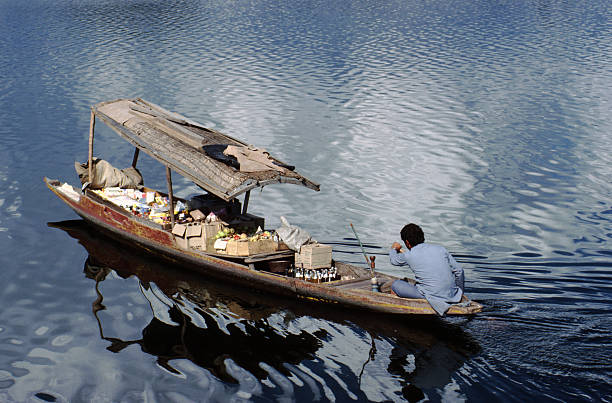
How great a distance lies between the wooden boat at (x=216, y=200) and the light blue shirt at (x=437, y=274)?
156 mm

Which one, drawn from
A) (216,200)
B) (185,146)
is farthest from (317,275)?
(185,146)

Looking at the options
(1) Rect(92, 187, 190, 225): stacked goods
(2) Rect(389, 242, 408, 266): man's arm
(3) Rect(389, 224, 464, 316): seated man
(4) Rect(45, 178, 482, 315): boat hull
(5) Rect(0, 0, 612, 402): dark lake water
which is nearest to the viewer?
(5) Rect(0, 0, 612, 402): dark lake water

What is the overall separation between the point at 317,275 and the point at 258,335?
1630 mm

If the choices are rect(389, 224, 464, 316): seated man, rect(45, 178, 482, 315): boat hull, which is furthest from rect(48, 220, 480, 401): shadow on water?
rect(389, 224, 464, 316): seated man

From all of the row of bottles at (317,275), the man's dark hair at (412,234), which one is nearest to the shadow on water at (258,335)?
the row of bottles at (317,275)

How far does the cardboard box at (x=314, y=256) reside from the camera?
10.8 meters

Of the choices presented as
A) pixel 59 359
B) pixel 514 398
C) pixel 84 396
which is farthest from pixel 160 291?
pixel 514 398

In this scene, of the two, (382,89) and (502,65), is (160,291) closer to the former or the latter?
(382,89)

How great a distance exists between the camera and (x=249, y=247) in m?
11.1

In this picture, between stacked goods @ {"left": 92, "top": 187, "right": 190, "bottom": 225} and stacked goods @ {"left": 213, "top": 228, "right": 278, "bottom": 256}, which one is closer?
stacked goods @ {"left": 213, "top": 228, "right": 278, "bottom": 256}

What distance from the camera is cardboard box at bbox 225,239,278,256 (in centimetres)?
1109

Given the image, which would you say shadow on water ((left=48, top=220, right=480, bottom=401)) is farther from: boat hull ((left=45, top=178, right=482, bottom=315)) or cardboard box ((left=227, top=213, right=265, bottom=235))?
cardboard box ((left=227, top=213, right=265, bottom=235))

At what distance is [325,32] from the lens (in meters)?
40.8

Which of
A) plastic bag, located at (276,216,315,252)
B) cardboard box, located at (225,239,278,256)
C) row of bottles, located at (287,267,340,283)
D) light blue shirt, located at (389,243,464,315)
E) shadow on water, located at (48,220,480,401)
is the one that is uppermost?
light blue shirt, located at (389,243,464,315)
